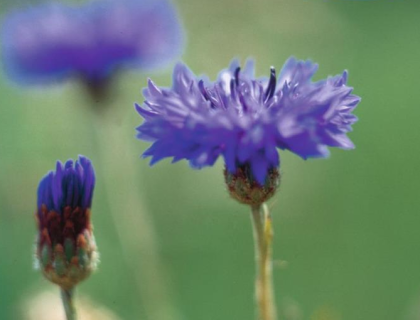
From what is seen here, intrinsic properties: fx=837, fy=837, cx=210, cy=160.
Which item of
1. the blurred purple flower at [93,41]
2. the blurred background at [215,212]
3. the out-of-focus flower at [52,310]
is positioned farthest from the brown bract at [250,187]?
the blurred purple flower at [93,41]

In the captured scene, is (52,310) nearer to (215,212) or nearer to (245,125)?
(245,125)

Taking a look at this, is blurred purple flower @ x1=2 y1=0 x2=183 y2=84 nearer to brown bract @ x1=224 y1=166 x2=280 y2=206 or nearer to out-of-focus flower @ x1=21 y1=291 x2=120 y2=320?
out-of-focus flower @ x1=21 y1=291 x2=120 y2=320

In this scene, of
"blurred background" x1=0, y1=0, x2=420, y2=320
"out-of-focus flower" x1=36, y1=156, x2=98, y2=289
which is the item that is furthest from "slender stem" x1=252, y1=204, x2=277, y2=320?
"blurred background" x1=0, y1=0, x2=420, y2=320

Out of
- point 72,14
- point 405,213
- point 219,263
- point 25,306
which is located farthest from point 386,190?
point 25,306

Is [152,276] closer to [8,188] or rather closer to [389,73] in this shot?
[8,188]

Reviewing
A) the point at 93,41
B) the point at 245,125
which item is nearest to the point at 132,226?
the point at 93,41

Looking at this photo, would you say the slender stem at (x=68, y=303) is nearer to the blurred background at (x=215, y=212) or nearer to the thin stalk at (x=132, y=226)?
the blurred background at (x=215, y=212)
